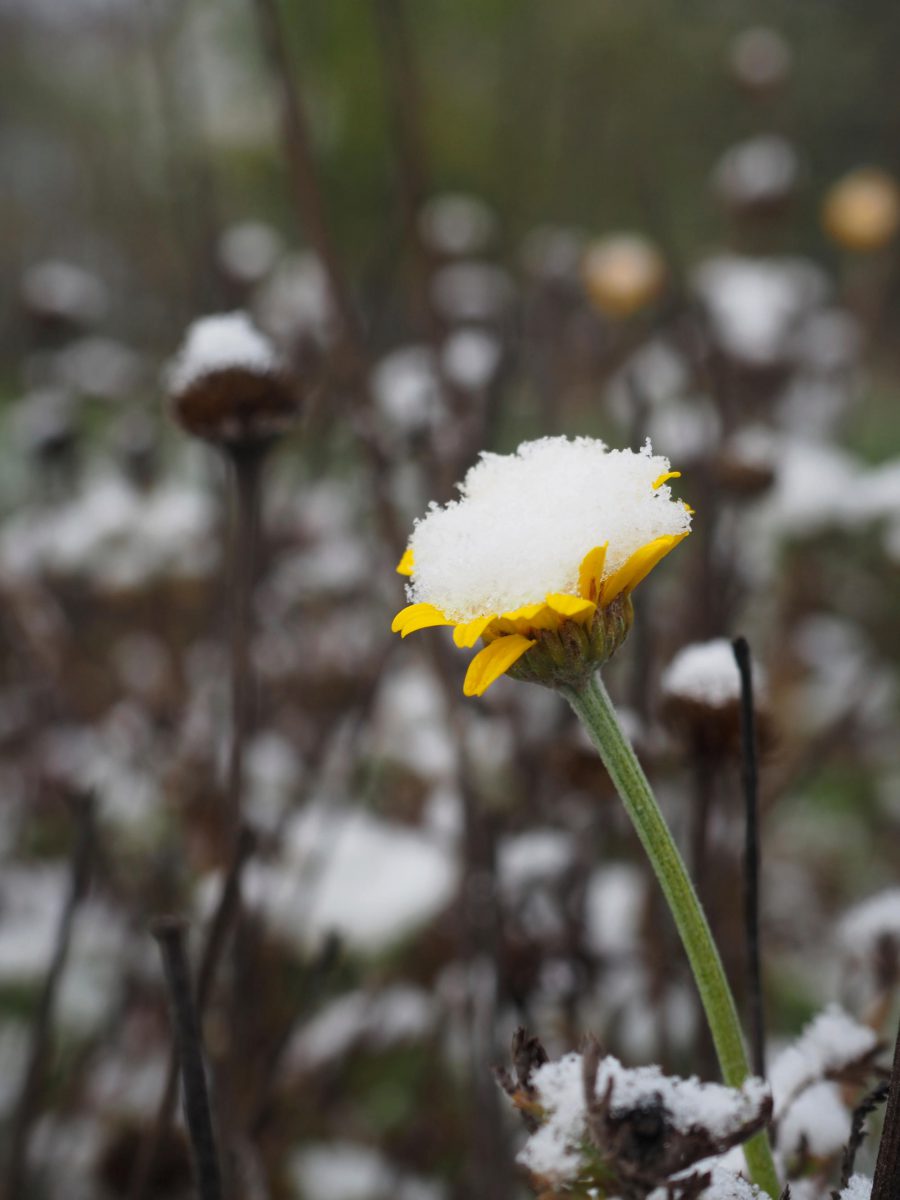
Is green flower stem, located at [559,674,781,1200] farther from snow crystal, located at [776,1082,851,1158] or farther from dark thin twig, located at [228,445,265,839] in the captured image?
dark thin twig, located at [228,445,265,839]

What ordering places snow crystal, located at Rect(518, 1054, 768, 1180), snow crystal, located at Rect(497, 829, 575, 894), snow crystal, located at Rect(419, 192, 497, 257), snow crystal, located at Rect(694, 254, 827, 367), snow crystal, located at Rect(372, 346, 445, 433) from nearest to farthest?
snow crystal, located at Rect(518, 1054, 768, 1180), snow crystal, located at Rect(497, 829, 575, 894), snow crystal, located at Rect(372, 346, 445, 433), snow crystal, located at Rect(694, 254, 827, 367), snow crystal, located at Rect(419, 192, 497, 257)

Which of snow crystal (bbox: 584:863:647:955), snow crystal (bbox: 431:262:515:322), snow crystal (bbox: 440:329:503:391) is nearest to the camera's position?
snow crystal (bbox: 584:863:647:955)

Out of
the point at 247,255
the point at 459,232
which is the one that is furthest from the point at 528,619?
the point at 459,232

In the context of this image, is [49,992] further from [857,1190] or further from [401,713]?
[401,713]

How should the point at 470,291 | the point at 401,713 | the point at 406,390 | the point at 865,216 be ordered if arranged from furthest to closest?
the point at 470,291 → the point at 865,216 → the point at 406,390 → the point at 401,713

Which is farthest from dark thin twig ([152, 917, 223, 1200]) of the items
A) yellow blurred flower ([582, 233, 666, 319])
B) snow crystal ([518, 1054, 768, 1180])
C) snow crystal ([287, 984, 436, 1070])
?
yellow blurred flower ([582, 233, 666, 319])

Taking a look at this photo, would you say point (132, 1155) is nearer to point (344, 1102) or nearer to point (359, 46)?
point (344, 1102)
